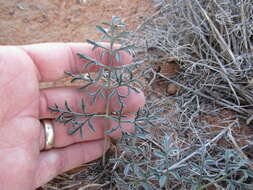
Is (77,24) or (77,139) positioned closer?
(77,139)

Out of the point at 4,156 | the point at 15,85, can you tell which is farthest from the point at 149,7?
the point at 4,156

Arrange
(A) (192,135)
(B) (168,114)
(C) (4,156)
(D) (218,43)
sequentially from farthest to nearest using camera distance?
(D) (218,43) → (B) (168,114) → (A) (192,135) → (C) (4,156)

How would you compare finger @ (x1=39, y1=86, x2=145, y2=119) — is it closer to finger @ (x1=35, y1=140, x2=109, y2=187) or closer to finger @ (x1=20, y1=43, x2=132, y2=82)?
finger @ (x1=20, y1=43, x2=132, y2=82)

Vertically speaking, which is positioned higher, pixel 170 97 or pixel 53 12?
pixel 53 12

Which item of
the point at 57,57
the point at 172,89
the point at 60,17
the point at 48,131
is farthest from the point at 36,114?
the point at 60,17

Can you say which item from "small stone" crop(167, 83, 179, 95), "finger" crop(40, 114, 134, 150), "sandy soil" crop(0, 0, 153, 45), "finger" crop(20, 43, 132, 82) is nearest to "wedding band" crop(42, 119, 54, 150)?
"finger" crop(40, 114, 134, 150)

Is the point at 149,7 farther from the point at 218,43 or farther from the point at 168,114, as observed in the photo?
the point at 168,114

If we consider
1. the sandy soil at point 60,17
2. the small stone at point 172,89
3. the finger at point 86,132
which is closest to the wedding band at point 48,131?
the finger at point 86,132
